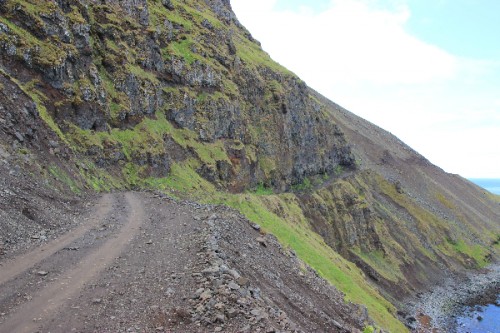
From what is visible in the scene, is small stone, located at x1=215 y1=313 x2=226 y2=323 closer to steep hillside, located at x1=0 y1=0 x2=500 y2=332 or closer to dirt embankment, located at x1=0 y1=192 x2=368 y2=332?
dirt embankment, located at x1=0 y1=192 x2=368 y2=332

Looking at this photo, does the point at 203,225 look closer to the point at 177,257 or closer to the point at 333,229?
the point at 177,257

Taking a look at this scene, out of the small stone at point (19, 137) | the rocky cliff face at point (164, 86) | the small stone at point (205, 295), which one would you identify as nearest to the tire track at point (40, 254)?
the small stone at point (205, 295)

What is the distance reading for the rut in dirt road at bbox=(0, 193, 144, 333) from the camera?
38.8 ft

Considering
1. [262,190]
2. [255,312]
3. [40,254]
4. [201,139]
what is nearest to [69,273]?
[40,254]

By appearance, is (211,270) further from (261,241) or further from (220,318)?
(261,241)

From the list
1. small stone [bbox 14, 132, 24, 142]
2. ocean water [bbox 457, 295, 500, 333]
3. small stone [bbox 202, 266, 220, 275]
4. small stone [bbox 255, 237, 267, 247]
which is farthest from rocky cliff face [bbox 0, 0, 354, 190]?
ocean water [bbox 457, 295, 500, 333]

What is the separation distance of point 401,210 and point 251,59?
5983 cm

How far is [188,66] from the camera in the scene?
64.2 metres

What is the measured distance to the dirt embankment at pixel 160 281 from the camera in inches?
485

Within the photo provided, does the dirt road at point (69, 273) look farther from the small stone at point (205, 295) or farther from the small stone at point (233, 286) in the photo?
the small stone at point (233, 286)

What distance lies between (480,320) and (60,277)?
232 ft

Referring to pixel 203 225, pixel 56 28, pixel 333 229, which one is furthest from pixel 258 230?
pixel 333 229

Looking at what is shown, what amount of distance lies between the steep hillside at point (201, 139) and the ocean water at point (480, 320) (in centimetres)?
1084

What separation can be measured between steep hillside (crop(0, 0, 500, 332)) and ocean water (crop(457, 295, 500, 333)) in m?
10.8
